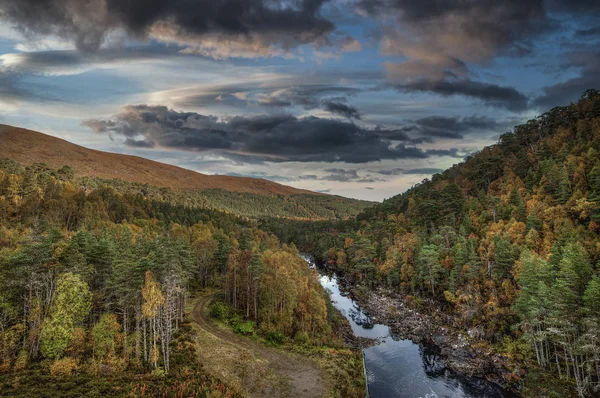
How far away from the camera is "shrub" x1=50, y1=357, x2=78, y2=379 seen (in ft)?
116

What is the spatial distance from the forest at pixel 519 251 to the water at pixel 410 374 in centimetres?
908

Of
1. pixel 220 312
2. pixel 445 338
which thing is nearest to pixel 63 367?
pixel 220 312

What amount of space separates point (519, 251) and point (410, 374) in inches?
1260

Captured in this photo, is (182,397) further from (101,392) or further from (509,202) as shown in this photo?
(509,202)

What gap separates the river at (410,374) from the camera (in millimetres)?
44062

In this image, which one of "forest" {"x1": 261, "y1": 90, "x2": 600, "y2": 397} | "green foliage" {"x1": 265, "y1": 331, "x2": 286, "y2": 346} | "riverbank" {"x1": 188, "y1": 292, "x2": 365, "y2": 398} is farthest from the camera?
"green foliage" {"x1": 265, "y1": 331, "x2": 286, "y2": 346}

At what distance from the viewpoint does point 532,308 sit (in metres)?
47.4

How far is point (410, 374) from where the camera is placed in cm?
4947

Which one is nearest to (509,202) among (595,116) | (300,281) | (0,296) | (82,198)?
(595,116)

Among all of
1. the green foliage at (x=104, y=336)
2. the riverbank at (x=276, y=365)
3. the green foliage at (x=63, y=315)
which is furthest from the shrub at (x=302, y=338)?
the green foliage at (x=63, y=315)

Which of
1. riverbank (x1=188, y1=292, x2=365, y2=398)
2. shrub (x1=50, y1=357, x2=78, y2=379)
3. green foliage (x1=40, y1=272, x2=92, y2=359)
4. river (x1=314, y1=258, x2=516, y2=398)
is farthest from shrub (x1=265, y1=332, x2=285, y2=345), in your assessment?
green foliage (x1=40, y1=272, x2=92, y2=359)

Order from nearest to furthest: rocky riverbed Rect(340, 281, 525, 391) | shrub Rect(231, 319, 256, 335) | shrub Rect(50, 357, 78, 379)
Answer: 1. shrub Rect(50, 357, 78, 379)
2. rocky riverbed Rect(340, 281, 525, 391)
3. shrub Rect(231, 319, 256, 335)

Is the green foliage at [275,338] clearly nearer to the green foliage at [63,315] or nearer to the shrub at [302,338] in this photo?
the shrub at [302,338]

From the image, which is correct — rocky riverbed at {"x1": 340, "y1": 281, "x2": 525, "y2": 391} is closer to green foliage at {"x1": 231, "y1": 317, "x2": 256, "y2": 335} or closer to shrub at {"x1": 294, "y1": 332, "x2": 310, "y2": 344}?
shrub at {"x1": 294, "y1": 332, "x2": 310, "y2": 344}
